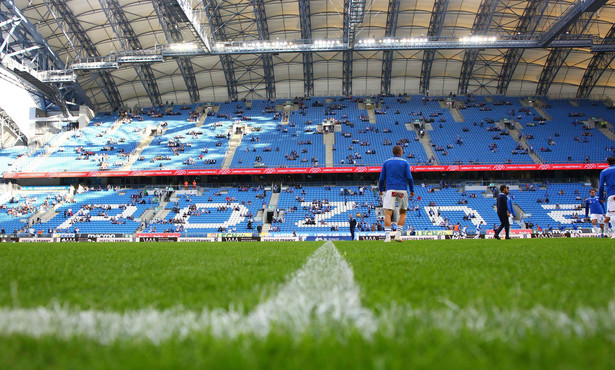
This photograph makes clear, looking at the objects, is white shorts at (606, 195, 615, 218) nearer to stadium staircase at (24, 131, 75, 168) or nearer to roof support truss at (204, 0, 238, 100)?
roof support truss at (204, 0, 238, 100)

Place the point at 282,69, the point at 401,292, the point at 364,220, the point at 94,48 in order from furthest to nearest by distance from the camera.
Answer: the point at 282,69
the point at 94,48
the point at 364,220
the point at 401,292

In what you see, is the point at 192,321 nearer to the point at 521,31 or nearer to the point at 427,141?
the point at 427,141

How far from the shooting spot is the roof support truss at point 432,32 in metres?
37.6

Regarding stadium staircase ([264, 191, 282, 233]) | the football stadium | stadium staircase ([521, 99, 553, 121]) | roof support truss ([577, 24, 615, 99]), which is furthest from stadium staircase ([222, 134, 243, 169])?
roof support truss ([577, 24, 615, 99])

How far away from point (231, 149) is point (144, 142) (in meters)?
10.5

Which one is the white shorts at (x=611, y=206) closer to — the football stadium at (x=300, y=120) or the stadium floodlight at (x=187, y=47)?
the football stadium at (x=300, y=120)

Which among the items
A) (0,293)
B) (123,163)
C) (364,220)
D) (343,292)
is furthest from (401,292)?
(123,163)

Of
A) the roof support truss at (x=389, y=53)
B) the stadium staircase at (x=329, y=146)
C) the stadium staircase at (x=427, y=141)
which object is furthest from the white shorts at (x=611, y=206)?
the roof support truss at (x=389, y=53)

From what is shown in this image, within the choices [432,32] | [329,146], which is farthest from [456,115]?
[329,146]

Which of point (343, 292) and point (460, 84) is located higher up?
point (460, 84)

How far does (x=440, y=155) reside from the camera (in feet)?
133

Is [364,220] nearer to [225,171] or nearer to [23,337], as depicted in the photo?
[225,171]

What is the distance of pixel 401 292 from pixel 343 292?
1.08 ft

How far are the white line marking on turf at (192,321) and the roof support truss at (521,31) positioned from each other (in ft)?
134
